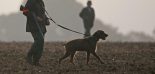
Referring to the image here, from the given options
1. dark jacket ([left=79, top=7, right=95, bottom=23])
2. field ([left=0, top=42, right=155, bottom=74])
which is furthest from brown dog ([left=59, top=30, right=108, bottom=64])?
dark jacket ([left=79, top=7, right=95, bottom=23])

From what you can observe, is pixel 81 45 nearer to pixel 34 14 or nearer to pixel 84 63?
pixel 84 63

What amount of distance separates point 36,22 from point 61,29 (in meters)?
113

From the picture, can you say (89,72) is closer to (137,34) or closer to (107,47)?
(107,47)

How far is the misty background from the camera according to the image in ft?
428

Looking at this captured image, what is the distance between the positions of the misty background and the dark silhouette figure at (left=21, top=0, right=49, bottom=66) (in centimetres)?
10389

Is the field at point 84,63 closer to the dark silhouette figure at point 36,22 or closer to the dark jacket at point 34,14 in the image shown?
the dark silhouette figure at point 36,22

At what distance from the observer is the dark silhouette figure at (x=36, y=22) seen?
1988cm

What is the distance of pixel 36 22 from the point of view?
Result: 19.9 meters

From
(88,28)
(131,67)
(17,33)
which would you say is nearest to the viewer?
(131,67)

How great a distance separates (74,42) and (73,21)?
12086 cm

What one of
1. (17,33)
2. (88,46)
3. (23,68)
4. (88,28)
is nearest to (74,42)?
(88,46)

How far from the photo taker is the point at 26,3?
20.1 m

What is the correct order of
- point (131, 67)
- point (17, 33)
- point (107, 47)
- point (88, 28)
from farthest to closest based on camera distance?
point (17, 33)
point (88, 28)
point (107, 47)
point (131, 67)

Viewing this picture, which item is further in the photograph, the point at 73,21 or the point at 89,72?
the point at 73,21
